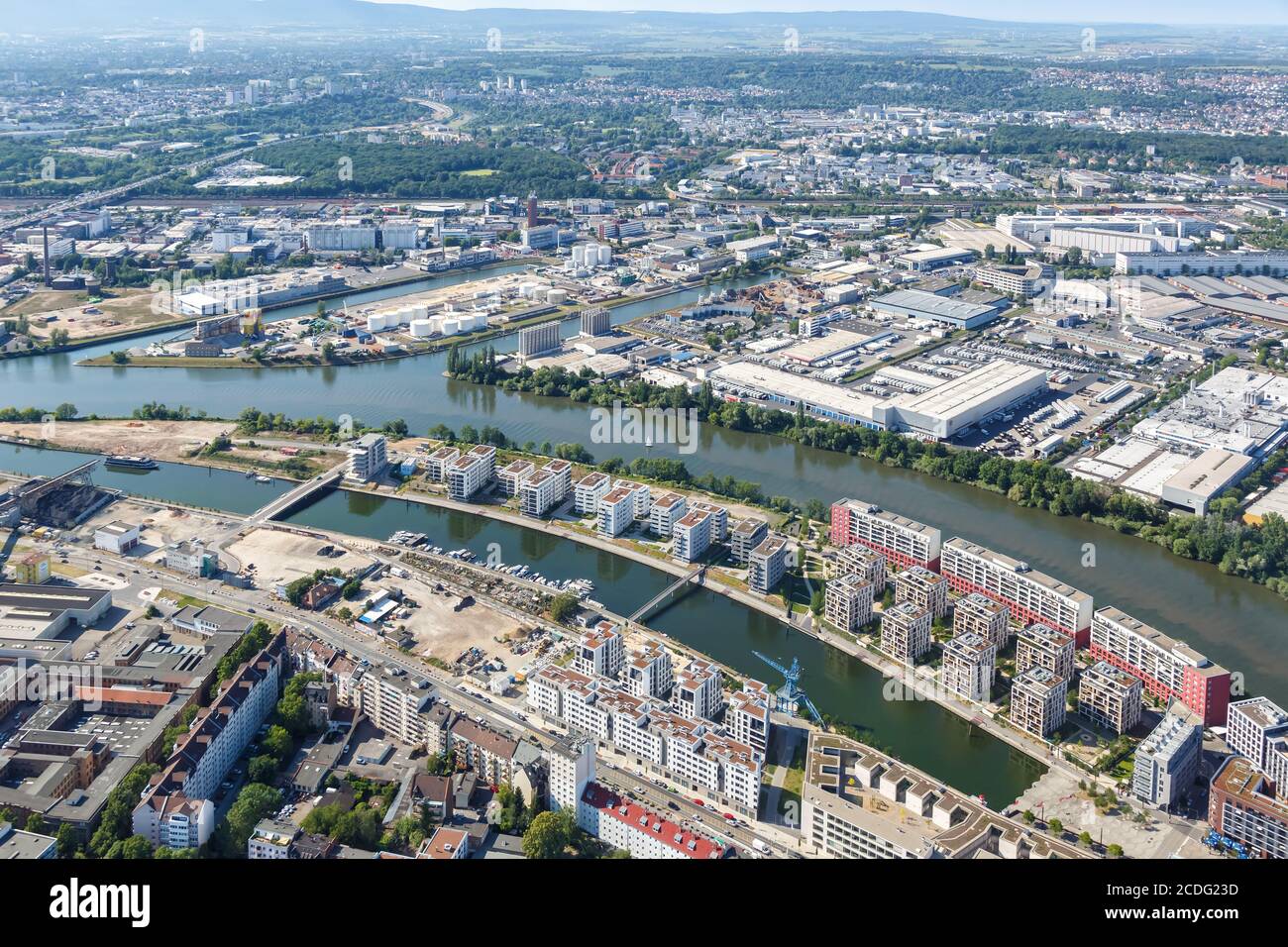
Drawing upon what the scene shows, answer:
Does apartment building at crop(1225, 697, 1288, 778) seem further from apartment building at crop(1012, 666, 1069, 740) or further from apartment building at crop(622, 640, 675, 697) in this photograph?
apartment building at crop(622, 640, 675, 697)

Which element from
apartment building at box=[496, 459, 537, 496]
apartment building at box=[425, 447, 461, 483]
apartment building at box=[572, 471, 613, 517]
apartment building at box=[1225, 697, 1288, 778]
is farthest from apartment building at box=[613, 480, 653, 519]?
apartment building at box=[1225, 697, 1288, 778]

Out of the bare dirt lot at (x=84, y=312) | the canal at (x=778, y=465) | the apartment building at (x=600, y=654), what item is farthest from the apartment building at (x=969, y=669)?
the bare dirt lot at (x=84, y=312)

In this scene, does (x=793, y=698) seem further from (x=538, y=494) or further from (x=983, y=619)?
(x=538, y=494)

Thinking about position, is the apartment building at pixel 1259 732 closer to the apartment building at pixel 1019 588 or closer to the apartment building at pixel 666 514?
the apartment building at pixel 1019 588

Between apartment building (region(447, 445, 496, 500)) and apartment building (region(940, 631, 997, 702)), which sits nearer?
apartment building (region(940, 631, 997, 702))

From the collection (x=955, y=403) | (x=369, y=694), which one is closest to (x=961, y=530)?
(x=955, y=403)

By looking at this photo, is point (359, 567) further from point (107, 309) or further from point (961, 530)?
point (107, 309)

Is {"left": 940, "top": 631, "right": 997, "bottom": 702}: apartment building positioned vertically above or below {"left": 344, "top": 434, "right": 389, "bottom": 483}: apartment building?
below
